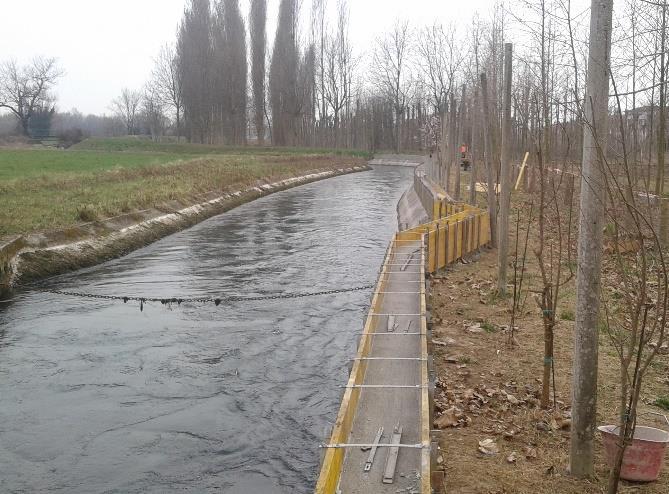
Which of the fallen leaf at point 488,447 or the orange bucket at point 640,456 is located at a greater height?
the orange bucket at point 640,456

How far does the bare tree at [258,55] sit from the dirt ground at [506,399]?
7191 centimetres

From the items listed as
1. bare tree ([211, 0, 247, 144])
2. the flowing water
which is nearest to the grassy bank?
the flowing water

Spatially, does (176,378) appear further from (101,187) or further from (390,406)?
(101,187)

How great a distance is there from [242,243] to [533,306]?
1320cm

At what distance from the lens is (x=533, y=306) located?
13.5 meters

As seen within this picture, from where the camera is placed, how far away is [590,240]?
571 cm

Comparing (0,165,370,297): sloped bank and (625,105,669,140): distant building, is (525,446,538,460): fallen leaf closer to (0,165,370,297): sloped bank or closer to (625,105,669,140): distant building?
(625,105,669,140): distant building

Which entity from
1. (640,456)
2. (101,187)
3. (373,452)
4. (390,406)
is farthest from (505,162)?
(101,187)

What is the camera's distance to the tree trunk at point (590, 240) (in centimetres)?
544

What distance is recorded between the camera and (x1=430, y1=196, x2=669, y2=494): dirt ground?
6418 mm

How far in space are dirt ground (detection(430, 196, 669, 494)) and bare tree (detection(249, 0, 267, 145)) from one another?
71907 mm

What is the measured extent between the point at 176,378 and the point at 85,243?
10.9 m

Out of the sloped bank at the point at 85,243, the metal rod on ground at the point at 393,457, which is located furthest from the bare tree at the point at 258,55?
the metal rod on ground at the point at 393,457

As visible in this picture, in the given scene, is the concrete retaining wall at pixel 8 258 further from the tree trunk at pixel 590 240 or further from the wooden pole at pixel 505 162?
the tree trunk at pixel 590 240
